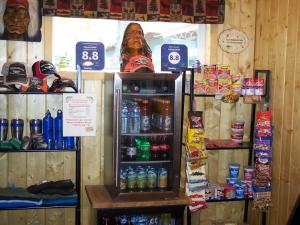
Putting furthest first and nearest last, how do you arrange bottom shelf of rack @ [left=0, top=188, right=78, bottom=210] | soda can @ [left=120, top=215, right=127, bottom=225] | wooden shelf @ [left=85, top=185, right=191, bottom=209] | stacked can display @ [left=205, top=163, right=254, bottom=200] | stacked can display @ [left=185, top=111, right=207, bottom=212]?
stacked can display @ [left=205, top=163, right=254, bottom=200]
stacked can display @ [left=185, top=111, right=207, bottom=212]
soda can @ [left=120, top=215, right=127, bottom=225]
bottom shelf of rack @ [left=0, top=188, right=78, bottom=210]
wooden shelf @ [left=85, top=185, right=191, bottom=209]

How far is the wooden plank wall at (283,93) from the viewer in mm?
3090

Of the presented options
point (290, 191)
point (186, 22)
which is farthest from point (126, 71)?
point (290, 191)

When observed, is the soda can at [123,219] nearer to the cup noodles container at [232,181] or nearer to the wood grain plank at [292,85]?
the cup noodles container at [232,181]

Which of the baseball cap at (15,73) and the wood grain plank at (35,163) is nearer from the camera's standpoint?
the baseball cap at (15,73)

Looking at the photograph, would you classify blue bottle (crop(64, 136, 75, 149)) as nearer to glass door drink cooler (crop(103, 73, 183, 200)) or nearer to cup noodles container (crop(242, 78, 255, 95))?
glass door drink cooler (crop(103, 73, 183, 200))

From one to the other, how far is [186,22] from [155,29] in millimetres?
315

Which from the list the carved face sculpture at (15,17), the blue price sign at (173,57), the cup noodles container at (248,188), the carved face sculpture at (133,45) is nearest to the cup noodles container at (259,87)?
the blue price sign at (173,57)

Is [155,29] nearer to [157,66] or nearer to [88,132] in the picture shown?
[157,66]

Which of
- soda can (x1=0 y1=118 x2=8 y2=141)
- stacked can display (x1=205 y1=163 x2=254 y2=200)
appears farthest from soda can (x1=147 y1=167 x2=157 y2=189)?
soda can (x1=0 y1=118 x2=8 y2=141)

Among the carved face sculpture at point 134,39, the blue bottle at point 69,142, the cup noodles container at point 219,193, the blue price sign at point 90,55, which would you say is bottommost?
the cup noodles container at point 219,193

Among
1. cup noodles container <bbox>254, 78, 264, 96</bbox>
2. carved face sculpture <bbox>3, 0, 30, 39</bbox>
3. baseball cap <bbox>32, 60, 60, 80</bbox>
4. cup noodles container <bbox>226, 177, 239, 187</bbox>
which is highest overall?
carved face sculpture <bbox>3, 0, 30, 39</bbox>

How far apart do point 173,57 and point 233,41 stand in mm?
600

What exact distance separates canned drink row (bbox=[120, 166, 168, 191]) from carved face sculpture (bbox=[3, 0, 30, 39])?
4.65ft

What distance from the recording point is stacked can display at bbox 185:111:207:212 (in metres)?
3.21
